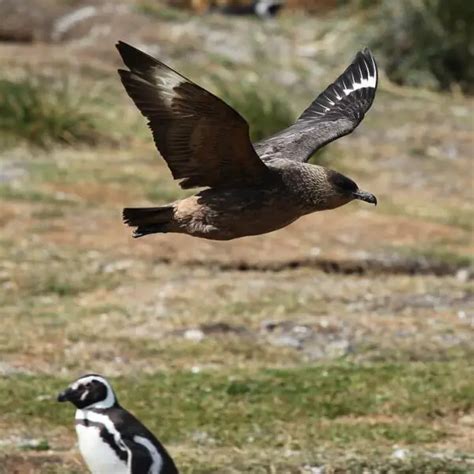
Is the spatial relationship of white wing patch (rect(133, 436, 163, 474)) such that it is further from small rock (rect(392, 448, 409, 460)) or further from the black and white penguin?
small rock (rect(392, 448, 409, 460))

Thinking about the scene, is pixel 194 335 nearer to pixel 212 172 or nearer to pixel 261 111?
pixel 212 172

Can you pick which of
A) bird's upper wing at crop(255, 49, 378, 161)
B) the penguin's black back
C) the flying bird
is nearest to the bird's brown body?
the flying bird

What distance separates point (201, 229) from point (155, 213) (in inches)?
9.0

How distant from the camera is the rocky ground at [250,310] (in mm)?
8734

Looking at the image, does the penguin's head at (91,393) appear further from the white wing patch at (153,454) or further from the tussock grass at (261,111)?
the tussock grass at (261,111)

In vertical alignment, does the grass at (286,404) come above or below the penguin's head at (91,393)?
below

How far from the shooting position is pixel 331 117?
367 inches

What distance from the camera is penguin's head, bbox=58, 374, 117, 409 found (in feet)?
22.3

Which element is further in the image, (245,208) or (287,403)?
(287,403)

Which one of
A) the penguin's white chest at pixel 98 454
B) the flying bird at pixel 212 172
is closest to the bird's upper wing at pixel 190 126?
the flying bird at pixel 212 172

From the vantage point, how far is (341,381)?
31.7 feet

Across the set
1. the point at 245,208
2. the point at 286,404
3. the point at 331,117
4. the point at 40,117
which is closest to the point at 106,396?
the point at 245,208

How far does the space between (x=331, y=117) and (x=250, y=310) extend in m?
2.44

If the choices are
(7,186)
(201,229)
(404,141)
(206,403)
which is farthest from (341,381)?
(404,141)
